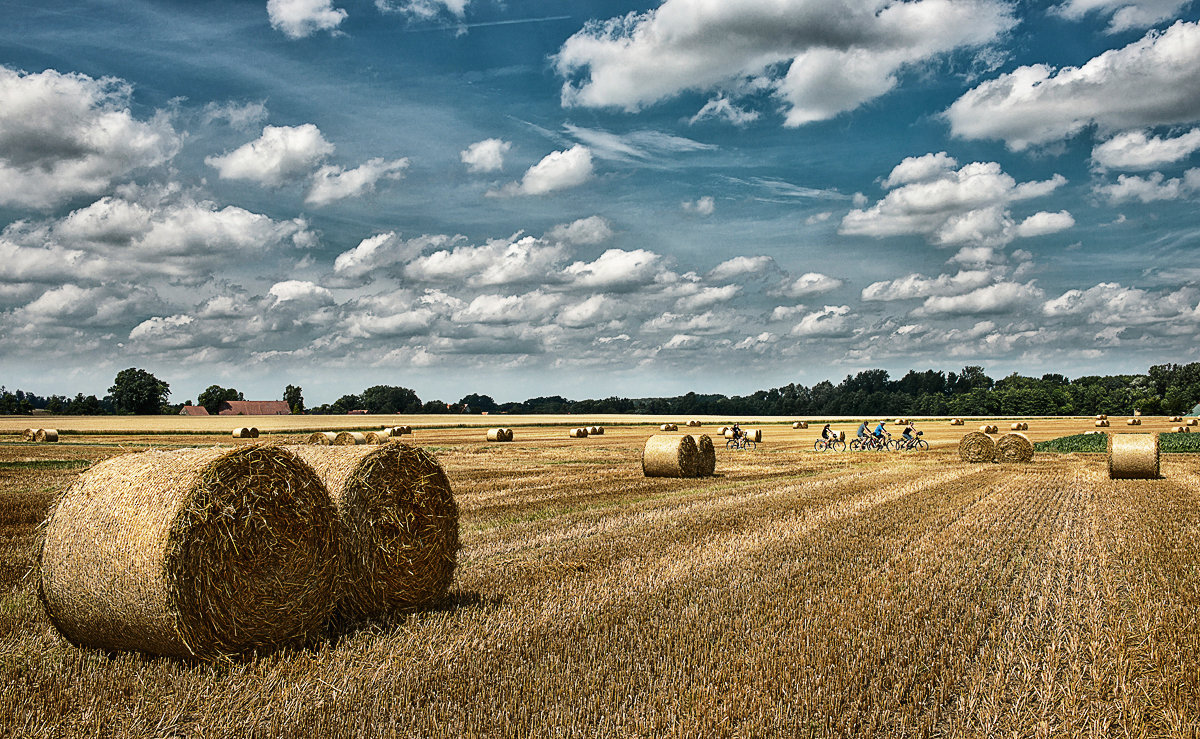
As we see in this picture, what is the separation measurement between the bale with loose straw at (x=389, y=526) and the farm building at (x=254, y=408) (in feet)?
380

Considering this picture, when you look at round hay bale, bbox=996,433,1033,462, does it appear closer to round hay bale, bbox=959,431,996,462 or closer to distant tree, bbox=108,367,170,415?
round hay bale, bbox=959,431,996,462

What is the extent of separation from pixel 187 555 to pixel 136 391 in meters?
103

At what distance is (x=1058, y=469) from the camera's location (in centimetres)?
2462

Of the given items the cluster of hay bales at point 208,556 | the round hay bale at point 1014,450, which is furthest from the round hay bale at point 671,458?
the cluster of hay bales at point 208,556

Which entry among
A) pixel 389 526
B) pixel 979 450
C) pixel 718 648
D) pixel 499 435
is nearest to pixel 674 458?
pixel 979 450

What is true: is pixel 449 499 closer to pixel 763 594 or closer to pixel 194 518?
pixel 194 518

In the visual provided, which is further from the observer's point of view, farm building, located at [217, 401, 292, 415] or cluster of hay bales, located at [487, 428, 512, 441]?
farm building, located at [217, 401, 292, 415]

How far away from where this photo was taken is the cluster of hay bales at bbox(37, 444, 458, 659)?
6.19 metres

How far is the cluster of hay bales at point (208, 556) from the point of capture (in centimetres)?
619

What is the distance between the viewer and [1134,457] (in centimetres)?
2109

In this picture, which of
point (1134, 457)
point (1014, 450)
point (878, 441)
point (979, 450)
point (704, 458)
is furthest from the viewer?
point (878, 441)

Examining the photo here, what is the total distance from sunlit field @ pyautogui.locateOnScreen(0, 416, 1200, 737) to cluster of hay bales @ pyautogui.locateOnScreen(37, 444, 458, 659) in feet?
0.91

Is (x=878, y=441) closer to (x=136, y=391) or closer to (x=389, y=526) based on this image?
(x=389, y=526)

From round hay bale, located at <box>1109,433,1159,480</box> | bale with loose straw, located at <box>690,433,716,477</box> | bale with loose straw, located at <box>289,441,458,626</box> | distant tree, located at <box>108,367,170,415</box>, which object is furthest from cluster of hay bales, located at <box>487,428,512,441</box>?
distant tree, located at <box>108,367,170,415</box>
